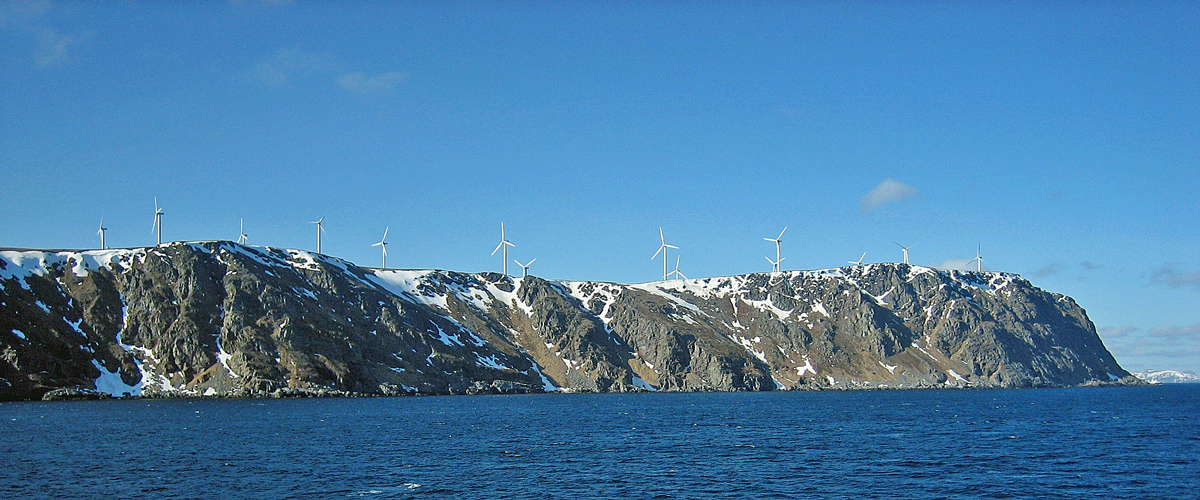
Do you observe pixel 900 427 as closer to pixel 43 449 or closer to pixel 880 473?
pixel 880 473

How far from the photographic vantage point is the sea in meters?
71.6

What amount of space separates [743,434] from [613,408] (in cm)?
7287

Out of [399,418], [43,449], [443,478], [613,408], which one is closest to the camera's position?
[443,478]

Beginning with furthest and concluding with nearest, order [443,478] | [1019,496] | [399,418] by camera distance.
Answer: [399,418] < [443,478] < [1019,496]

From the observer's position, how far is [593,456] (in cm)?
9456

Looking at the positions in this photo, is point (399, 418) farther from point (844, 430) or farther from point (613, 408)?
point (844, 430)

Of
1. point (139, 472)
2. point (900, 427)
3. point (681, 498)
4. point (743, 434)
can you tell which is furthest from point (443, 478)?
point (900, 427)

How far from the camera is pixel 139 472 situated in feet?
261

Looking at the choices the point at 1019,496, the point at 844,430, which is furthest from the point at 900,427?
the point at 1019,496

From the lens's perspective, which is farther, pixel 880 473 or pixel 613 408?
pixel 613 408

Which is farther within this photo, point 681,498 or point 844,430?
point 844,430

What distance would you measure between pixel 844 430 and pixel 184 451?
83.3m

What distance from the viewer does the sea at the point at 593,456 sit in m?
71.6

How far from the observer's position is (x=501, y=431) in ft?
410
